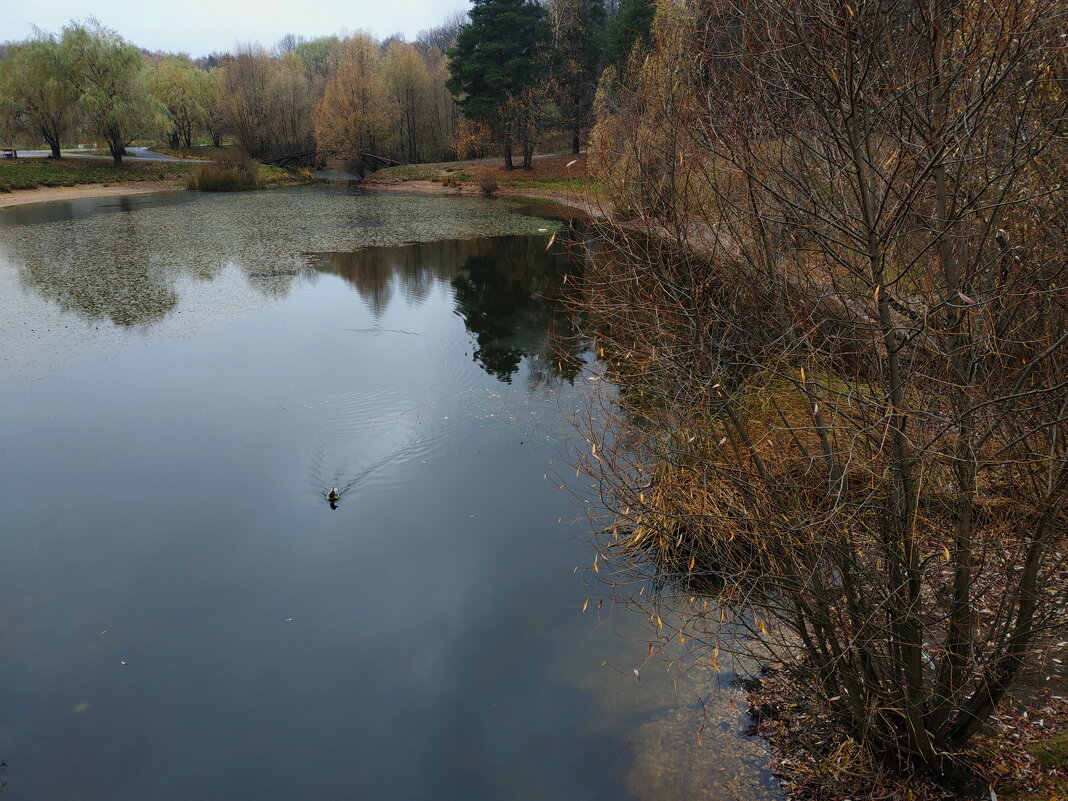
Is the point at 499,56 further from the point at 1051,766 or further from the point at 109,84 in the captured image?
the point at 1051,766

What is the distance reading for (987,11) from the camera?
3.43 m

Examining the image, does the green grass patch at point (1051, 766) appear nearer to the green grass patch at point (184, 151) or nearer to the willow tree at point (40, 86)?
the willow tree at point (40, 86)

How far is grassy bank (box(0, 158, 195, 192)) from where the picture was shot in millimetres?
34906

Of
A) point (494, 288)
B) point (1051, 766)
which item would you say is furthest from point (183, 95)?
point (1051, 766)

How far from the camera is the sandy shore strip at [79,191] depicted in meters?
32.7

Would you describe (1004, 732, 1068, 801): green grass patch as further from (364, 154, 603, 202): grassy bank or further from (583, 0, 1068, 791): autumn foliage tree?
(364, 154, 603, 202): grassy bank

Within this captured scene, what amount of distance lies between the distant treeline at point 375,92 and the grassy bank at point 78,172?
1.27 meters

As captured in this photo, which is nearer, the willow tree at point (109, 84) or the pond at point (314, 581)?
the pond at point (314, 581)

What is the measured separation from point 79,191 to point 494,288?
2935 cm

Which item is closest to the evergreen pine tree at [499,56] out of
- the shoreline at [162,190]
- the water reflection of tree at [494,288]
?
the shoreline at [162,190]

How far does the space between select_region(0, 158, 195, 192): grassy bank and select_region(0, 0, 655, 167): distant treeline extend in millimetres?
1267

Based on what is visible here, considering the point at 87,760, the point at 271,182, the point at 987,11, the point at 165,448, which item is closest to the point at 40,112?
the point at 271,182

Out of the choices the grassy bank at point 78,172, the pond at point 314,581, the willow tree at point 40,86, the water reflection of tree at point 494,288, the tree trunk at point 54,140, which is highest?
the willow tree at point 40,86

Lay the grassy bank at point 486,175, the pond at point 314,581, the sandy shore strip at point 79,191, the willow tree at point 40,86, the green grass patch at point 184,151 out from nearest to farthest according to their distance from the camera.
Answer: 1. the pond at point 314,581
2. the sandy shore strip at point 79,191
3. the grassy bank at point 486,175
4. the willow tree at point 40,86
5. the green grass patch at point 184,151
